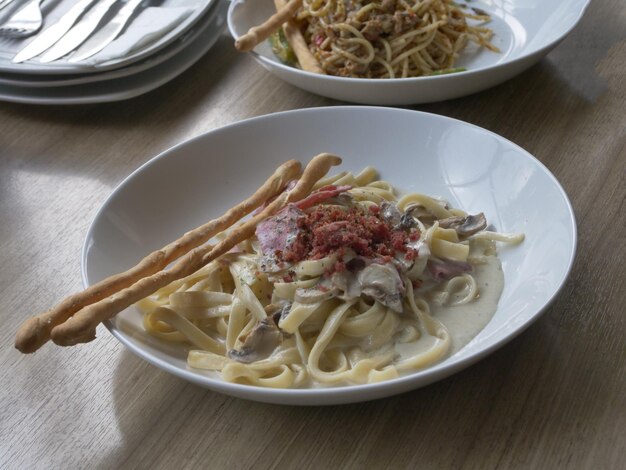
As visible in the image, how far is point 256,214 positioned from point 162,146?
684 millimetres

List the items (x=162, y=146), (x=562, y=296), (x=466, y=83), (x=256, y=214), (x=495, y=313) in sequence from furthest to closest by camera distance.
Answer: (x=162, y=146), (x=466, y=83), (x=256, y=214), (x=562, y=296), (x=495, y=313)

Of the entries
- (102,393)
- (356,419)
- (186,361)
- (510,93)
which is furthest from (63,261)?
(510,93)

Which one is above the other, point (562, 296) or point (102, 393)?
point (102, 393)

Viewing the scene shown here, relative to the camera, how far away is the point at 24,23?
263cm

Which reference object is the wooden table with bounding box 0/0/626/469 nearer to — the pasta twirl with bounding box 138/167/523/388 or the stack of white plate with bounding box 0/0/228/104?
the pasta twirl with bounding box 138/167/523/388

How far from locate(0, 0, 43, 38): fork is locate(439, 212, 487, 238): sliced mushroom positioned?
1703 millimetres

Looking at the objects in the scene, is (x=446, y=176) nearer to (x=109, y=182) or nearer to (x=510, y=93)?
(x=510, y=93)

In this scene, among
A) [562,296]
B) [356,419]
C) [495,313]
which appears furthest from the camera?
[562,296]

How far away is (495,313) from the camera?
59.0 inches

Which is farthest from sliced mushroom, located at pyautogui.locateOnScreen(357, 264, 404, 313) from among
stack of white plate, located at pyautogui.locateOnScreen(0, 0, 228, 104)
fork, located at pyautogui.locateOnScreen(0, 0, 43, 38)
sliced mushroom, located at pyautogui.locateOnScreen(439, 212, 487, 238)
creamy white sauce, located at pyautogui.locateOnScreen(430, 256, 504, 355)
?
fork, located at pyautogui.locateOnScreen(0, 0, 43, 38)

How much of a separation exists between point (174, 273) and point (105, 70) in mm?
1142

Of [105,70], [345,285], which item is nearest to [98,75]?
[105,70]

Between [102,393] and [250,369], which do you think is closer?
[250,369]

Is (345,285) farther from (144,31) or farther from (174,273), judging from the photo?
(144,31)
